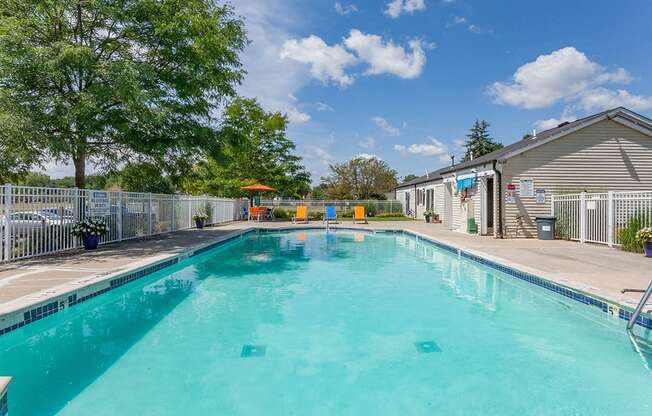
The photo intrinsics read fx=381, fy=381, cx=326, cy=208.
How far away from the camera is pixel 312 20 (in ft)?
48.4

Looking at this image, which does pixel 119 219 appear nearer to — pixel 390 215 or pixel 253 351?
pixel 253 351

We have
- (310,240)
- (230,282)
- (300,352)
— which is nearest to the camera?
(300,352)

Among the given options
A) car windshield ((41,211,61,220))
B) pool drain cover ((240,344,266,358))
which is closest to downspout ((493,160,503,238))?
pool drain cover ((240,344,266,358))

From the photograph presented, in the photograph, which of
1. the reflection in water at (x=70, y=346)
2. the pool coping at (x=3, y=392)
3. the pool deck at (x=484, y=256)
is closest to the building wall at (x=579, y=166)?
the pool deck at (x=484, y=256)

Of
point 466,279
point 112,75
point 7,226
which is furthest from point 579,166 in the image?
point 7,226

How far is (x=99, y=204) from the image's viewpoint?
409 inches

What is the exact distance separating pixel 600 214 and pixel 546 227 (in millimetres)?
1708

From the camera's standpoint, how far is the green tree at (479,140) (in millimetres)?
56312

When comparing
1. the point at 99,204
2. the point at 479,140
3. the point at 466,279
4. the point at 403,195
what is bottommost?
the point at 466,279

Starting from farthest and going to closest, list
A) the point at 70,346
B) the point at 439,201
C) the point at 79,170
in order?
the point at 439,201, the point at 79,170, the point at 70,346

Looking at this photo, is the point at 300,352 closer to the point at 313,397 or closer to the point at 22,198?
the point at 313,397

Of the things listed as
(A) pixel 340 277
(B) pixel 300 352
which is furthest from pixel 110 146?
(B) pixel 300 352

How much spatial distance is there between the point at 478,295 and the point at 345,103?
18.6m

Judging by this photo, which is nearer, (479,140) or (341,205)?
(341,205)
